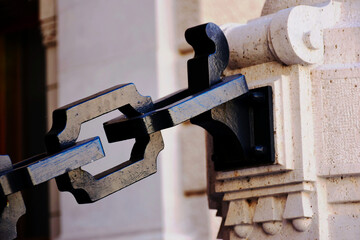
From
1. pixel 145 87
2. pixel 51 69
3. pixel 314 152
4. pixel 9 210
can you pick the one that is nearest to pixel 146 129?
pixel 9 210

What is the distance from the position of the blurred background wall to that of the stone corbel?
6.85 ft

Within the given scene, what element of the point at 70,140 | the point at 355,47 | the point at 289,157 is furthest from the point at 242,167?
the point at 70,140

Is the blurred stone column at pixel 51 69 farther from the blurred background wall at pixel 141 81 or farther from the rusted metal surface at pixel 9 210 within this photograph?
the rusted metal surface at pixel 9 210

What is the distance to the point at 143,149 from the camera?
1225 millimetres

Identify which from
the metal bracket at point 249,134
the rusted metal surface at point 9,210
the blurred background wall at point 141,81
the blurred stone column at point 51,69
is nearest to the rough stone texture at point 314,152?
the metal bracket at point 249,134

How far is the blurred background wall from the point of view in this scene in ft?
11.7

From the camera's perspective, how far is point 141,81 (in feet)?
11.9

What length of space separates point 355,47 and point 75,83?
260cm

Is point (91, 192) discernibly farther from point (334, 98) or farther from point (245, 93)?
point (334, 98)

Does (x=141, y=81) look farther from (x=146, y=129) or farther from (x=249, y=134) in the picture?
(x=146, y=129)

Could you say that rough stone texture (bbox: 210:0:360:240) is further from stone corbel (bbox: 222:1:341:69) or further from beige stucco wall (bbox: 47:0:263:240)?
beige stucco wall (bbox: 47:0:263:240)

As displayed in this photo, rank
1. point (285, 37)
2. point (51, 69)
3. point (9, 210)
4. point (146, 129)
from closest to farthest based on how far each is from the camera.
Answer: point (9, 210), point (146, 129), point (285, 37), point (51, 69)

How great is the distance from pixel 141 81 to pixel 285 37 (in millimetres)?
2288

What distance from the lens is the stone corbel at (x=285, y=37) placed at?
139 cm
